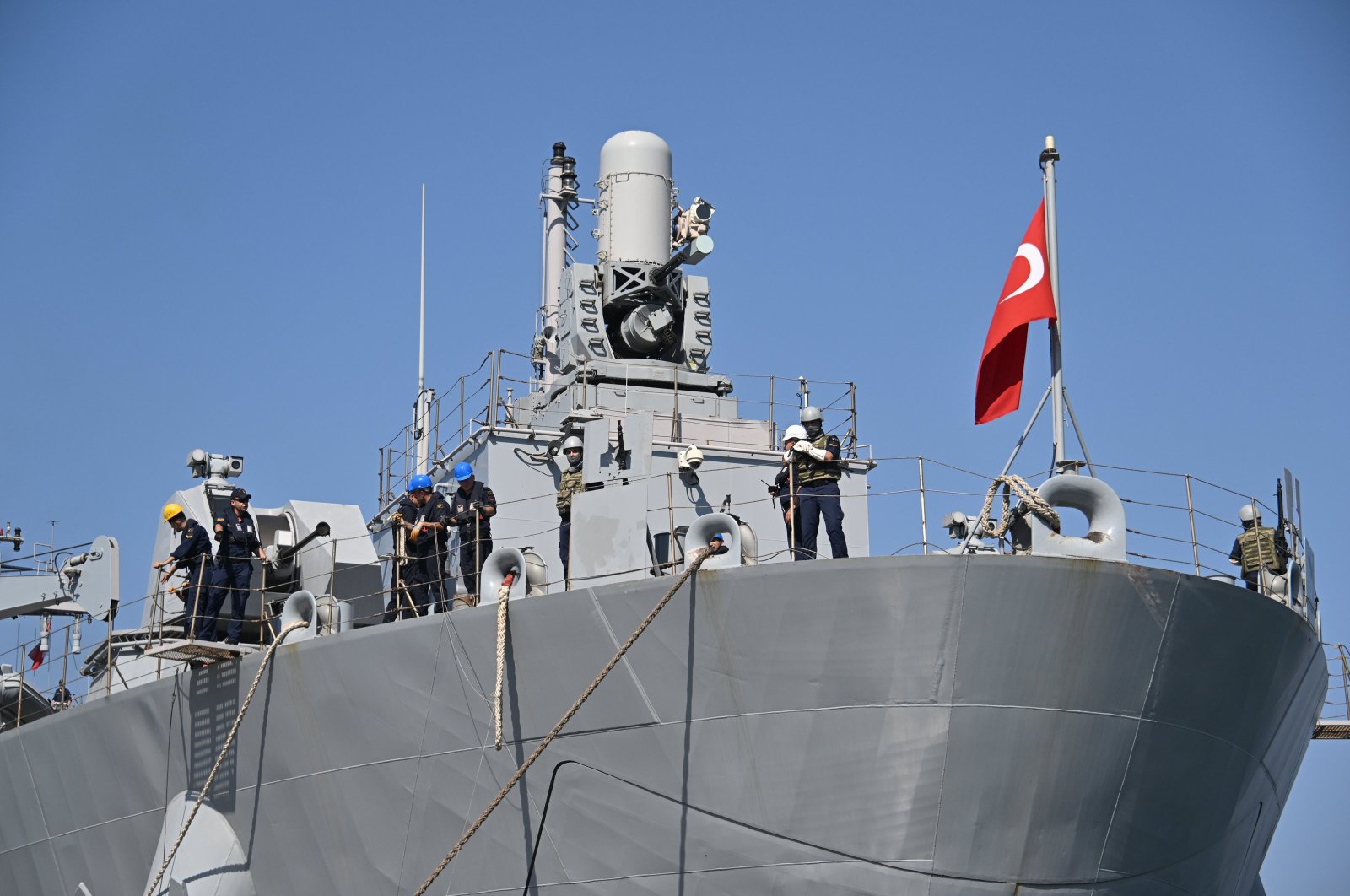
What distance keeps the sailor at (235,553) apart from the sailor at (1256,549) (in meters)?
7.85

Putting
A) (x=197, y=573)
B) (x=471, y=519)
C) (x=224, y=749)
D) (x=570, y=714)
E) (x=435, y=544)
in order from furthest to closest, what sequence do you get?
(x=197, y=573) → (x=435, y=544) → (x=471, y=519) → (x=224, y=749) → (x=570, y=714)

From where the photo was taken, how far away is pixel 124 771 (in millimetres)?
15141

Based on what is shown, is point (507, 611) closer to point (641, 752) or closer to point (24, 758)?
point (641, 752)

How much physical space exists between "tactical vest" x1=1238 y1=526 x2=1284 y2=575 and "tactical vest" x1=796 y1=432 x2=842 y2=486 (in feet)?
10.5

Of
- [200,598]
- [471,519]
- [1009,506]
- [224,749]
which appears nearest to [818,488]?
[1009,506]

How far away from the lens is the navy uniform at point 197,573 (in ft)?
47.7

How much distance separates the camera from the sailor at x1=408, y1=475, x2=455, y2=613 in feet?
44.7

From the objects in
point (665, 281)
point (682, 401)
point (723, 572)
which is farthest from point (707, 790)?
point (665, 281)

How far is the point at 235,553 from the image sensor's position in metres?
14.8

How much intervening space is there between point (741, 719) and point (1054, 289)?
3.98m

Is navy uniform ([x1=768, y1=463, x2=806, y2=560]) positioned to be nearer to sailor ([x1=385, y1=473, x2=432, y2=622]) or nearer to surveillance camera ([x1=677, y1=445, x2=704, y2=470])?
surveillance camera ([x1=677, y1=445, x2=704, y2=470])

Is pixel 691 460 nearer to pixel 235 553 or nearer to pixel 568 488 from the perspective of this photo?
pixel 568 488

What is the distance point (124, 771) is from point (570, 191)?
985 centimetres

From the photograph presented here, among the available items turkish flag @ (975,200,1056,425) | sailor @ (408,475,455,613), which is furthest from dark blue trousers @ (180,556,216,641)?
turkish flag @ (975,200,1056,425)
